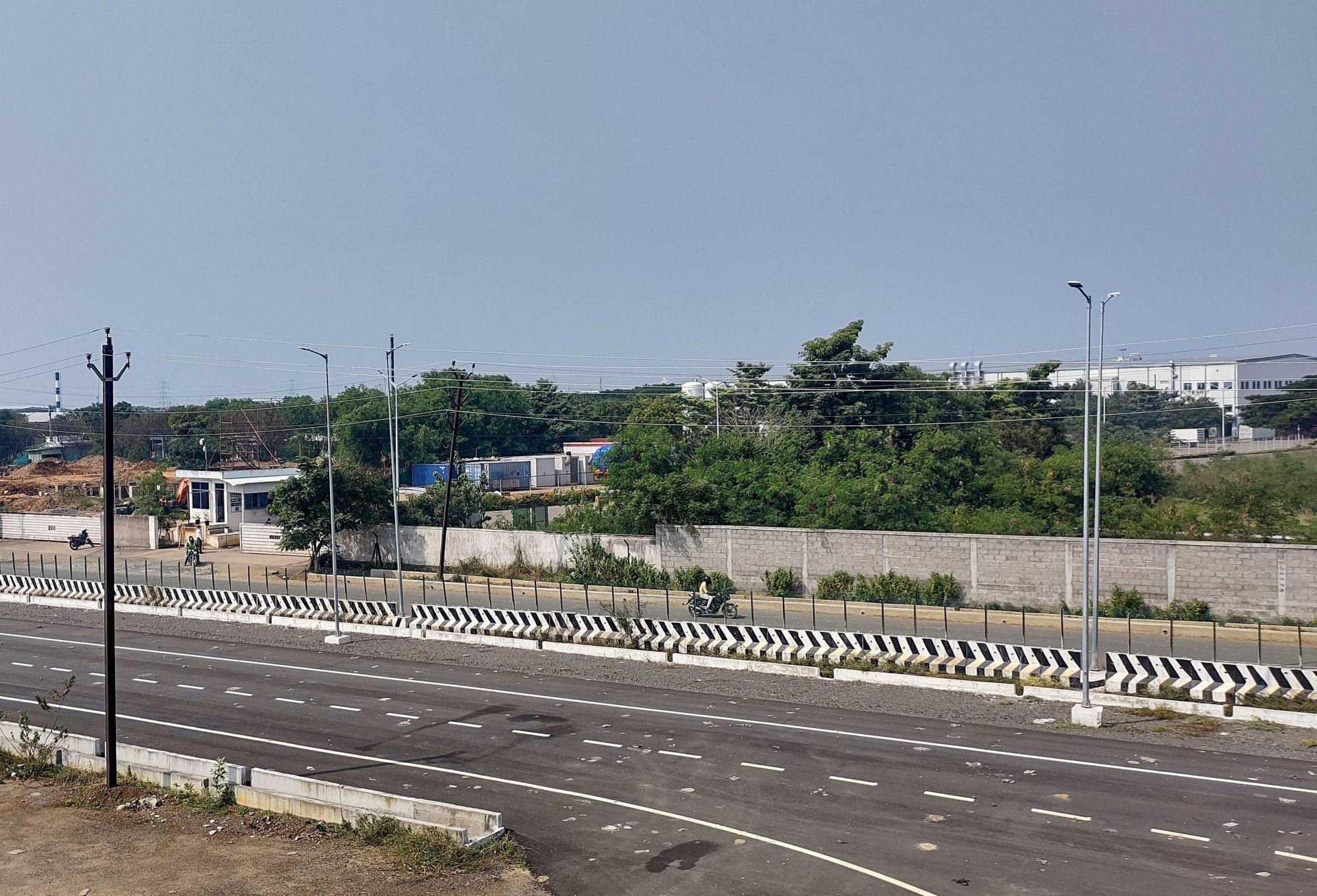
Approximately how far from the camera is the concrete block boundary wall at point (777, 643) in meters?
26.0

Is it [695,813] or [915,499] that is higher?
[915,499]

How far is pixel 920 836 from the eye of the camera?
17.2 metres

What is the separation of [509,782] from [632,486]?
1249 inches

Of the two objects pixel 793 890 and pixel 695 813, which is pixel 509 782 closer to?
pixel 695 813

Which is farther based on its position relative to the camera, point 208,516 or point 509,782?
point 208,516

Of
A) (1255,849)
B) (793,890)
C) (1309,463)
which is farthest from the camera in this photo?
(1309,463)

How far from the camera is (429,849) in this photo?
665 inches

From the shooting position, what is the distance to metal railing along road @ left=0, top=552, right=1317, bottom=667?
108 ft

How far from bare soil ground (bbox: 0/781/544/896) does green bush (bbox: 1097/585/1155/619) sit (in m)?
28.3

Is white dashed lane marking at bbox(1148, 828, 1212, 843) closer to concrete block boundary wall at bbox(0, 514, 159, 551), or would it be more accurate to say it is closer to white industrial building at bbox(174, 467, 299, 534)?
white industrial building at bbox(174, 467, 299, 534)

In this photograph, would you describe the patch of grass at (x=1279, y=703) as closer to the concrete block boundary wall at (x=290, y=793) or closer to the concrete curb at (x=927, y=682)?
the concrete curb at (x=927, y=682)

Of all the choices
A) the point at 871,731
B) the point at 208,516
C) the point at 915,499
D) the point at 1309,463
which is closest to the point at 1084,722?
the point at 871,731

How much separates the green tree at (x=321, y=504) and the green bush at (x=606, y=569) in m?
13.2

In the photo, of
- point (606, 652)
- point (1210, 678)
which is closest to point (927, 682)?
point (1210, 678)
